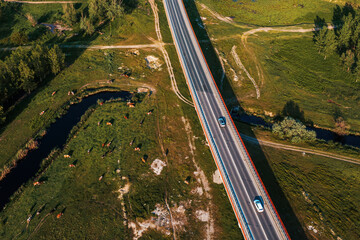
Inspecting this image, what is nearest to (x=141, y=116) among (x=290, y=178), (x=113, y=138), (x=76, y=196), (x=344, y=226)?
(x=113, y=138)

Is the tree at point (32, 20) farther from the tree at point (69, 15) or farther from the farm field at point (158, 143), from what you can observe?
the tree at point (69, 15)

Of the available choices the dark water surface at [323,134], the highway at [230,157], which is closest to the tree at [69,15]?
the highway at [230,157]

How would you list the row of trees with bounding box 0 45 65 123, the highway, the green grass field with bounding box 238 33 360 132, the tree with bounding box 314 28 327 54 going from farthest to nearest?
the tree with bounding box 314 28 327 54, the green grass field with bounding box 238 33 360 132, the row of trees with bounding box 0 45 65 123, the highway

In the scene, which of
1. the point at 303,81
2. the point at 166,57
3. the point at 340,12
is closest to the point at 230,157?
the point at 166,57

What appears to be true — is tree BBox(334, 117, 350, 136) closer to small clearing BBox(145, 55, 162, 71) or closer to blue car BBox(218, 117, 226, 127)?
blue car BBox(218, 117, 226, 127)

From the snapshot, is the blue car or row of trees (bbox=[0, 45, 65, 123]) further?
row of trees (bbox=[0, 45, 65, 123])

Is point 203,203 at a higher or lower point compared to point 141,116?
lower

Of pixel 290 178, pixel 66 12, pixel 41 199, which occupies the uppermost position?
pixel 66 12

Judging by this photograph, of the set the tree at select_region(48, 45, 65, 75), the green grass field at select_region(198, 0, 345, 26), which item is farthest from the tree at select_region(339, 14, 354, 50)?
the tree at select_region(48, 45, 65, 75)

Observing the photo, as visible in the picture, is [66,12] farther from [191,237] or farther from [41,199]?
[191,237]
